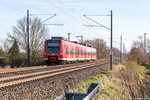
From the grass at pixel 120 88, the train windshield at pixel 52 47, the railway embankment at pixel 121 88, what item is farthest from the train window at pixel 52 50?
the grass at pixel 120 88

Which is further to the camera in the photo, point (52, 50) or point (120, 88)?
point (52, 50)

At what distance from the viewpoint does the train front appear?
107 feet

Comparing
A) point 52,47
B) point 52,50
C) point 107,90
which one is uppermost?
point 52,47

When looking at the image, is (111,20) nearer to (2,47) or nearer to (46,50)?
(46,50)

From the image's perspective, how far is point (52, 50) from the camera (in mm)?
33062

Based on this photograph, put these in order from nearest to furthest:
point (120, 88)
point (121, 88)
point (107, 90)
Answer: point (107, 90)
point (121, 88)
point (120, 88)

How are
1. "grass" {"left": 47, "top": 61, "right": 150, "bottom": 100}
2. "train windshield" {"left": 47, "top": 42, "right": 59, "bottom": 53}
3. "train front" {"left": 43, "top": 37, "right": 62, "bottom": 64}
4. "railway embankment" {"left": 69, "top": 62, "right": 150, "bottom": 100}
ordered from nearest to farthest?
"railway embankment" {"left": 69, "top": 62, "right": 150, "bottom": 100} → "grass" {"left": 47, "top": 61, "right": 150, "bottom": 100} → "train front" {"left": 43, "top": 37, "right": 62, "bottom": 64} → "train windshield" {"left": 47, "top": 42, "right": 59, "bottom": 53}

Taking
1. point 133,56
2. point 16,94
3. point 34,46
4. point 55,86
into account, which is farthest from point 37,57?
point 16,94

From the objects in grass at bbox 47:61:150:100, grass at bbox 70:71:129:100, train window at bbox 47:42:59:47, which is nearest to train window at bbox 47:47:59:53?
train window at bbox 47:42:59:47

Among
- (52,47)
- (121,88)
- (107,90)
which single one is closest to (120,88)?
(121,88)

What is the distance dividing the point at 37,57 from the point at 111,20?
18252 mm

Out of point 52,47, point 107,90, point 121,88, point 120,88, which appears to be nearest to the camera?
point 107,90

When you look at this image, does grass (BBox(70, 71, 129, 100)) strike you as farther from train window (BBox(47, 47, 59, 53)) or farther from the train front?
train window (BBox(47, 47, 59, 53))

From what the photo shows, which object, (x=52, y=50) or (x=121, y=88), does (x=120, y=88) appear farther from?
(x=52, y=50)
